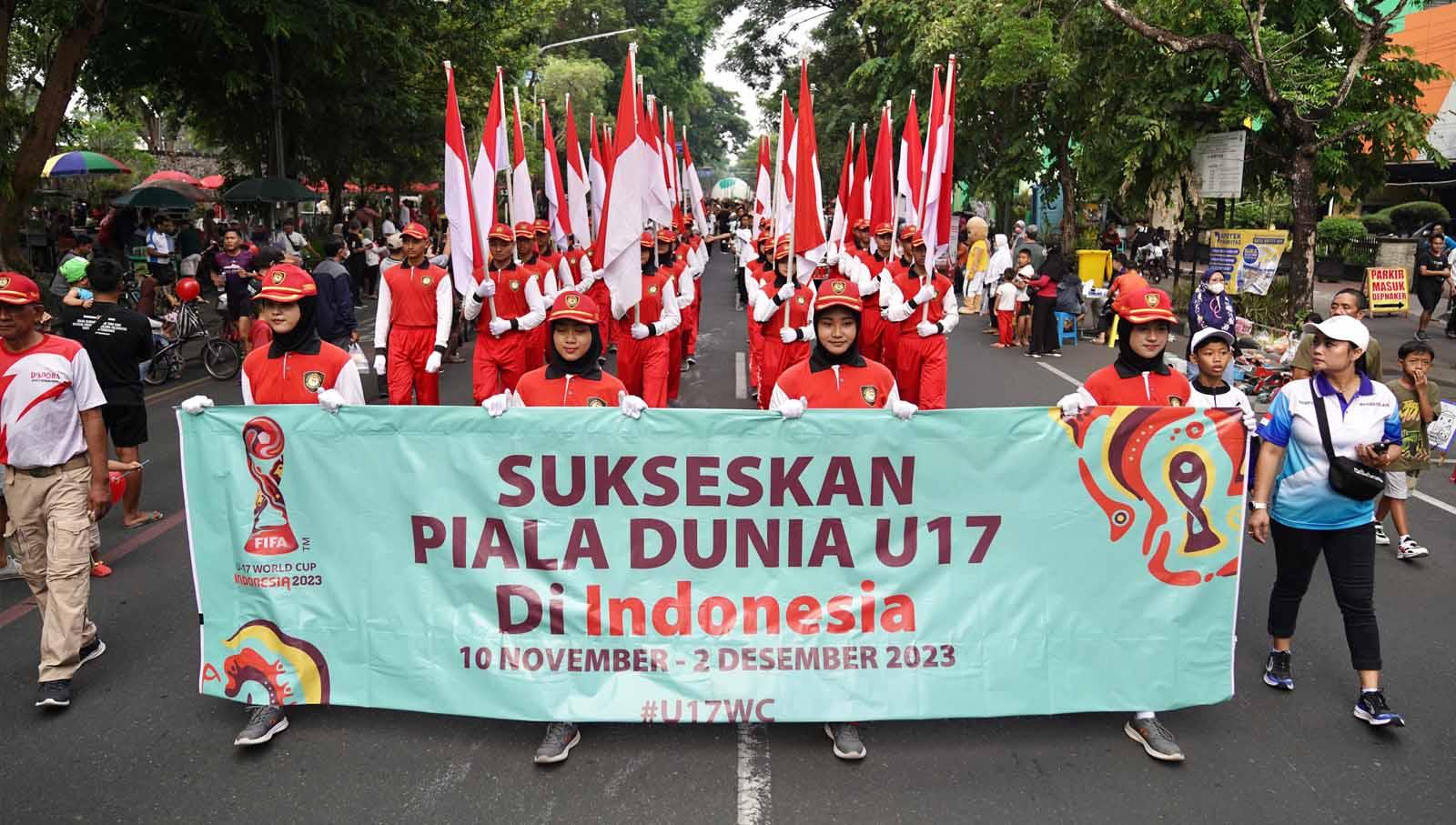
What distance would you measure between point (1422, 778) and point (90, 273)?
24.5 feet

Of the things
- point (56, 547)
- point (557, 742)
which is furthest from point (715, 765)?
point (56, 547)

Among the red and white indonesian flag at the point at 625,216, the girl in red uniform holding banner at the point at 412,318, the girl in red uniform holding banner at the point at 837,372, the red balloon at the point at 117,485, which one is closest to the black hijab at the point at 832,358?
the girl in red uniform holding banner at the point at 837,372

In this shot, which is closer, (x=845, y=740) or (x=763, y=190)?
(x=845, y=740)

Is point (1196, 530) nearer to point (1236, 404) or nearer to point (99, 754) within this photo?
point (1236, 404)

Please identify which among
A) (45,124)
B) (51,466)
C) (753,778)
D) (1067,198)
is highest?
(45,124)

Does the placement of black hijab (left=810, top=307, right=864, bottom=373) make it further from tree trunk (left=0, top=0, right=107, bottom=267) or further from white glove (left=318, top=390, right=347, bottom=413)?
tree trunk (left=0, top=0, right=107, bottom=267)

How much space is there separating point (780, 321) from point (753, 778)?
19.6ft

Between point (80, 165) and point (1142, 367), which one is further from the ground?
point (80, 165)

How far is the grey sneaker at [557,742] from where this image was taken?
4121 mm

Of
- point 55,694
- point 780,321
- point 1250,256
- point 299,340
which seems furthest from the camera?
point 1250,256

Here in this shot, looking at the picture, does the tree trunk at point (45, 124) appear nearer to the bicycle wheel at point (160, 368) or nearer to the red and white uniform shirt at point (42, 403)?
the bicycle wheel at point (160, 368)

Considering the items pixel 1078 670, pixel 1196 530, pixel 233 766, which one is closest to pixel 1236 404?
pixel 1196 530

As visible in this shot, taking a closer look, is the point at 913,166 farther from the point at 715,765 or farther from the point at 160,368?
the point at 160,368

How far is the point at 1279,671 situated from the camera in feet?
15.9
